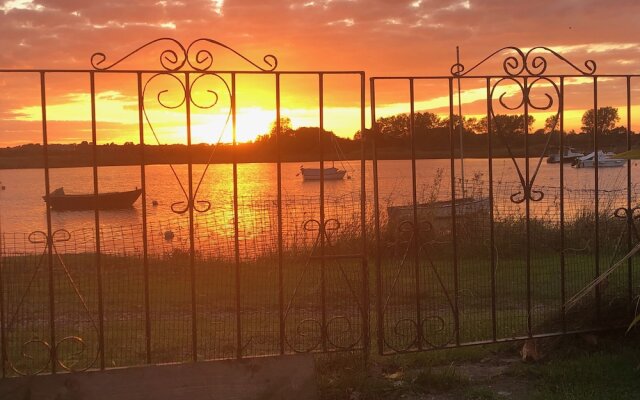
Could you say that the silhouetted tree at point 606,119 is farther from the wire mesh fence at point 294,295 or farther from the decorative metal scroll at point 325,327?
the decorative metal scroll at point 325,327

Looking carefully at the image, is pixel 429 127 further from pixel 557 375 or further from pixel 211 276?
pixel 211 276

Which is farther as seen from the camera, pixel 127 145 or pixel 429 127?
pixel 429 127

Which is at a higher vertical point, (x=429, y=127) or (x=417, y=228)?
(x=429, y=127)

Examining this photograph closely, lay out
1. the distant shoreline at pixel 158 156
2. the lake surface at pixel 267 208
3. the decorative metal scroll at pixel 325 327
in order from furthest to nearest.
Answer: the lake surface at pixel 267 208, the distant shoreline at pixel 158 156, the decorative metal scroll at pixel 325 327

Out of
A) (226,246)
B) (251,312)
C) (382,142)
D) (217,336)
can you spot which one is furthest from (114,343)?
(226,246)

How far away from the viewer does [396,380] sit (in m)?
4.73

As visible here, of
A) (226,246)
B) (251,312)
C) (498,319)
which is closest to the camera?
(498,319)

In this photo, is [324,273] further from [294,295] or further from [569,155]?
[569,155]

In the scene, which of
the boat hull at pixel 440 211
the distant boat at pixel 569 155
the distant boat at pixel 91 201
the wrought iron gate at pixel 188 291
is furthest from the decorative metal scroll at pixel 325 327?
the distant boat at pixel 91 201

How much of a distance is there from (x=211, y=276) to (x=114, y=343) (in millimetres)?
3202

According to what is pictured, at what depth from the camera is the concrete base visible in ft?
13.7

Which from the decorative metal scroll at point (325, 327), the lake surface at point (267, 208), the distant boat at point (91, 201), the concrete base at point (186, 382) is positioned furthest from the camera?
the distant boat at point (91, 201)

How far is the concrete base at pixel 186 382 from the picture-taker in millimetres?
4168

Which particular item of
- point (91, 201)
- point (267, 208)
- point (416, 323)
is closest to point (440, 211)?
point (267, 208)
